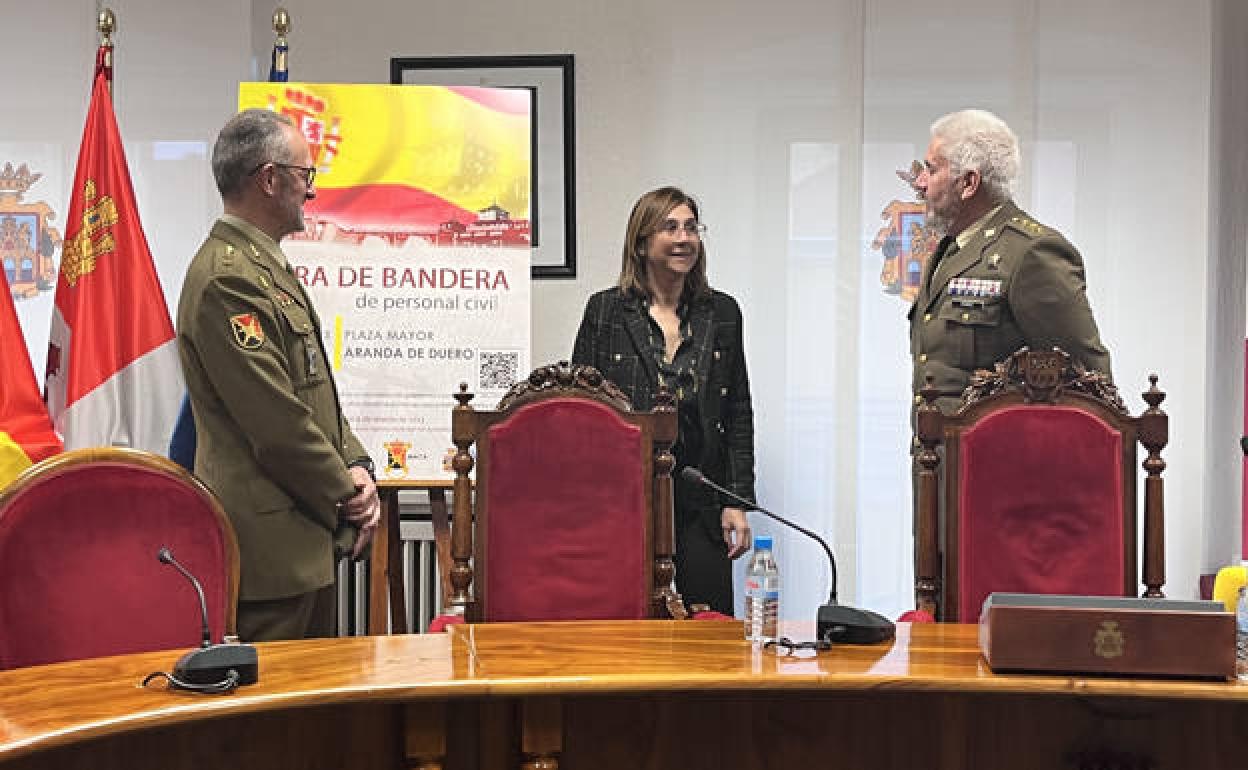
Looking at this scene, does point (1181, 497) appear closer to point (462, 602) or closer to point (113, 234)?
point (462, 602)

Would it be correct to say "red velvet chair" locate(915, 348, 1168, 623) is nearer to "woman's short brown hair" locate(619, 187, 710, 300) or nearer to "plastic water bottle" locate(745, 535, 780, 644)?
"plastic water bottle" locate(745, 535, 780, 644)

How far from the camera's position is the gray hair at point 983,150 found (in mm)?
3328

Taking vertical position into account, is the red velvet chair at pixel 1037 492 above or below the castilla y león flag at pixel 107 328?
below

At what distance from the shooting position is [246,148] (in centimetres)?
289

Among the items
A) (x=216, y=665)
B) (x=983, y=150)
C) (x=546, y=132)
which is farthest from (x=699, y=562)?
(x=216, y=665)

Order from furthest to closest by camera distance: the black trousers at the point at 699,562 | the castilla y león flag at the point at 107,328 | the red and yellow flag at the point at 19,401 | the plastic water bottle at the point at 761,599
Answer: the black trousers at the point at 699,562 → the castilla y león flag at the point at 107,328 → the red and yellow flag at the point at 19,401 → the plastic water bottle at the point at 761,599

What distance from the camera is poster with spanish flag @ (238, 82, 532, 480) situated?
3.83m

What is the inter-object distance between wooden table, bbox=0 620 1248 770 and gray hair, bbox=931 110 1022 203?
1.59 metres

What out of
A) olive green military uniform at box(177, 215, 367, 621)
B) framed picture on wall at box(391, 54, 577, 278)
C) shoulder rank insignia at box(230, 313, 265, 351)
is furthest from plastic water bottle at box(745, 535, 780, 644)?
framed picture on wall at box(391, 54, 577, 278)

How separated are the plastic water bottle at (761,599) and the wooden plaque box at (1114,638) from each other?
364 mm

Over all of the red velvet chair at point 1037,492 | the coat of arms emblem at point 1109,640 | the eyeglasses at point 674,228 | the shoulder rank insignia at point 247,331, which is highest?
the eyeglasses at point 674,228

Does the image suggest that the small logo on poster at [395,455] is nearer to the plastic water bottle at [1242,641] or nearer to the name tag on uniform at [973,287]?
the name tag on uniform at [973,287]

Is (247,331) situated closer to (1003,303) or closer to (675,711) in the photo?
(675,711)

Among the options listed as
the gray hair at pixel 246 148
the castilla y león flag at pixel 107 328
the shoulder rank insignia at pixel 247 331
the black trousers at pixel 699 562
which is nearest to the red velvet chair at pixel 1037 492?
the black trousers at pixel 699 562
